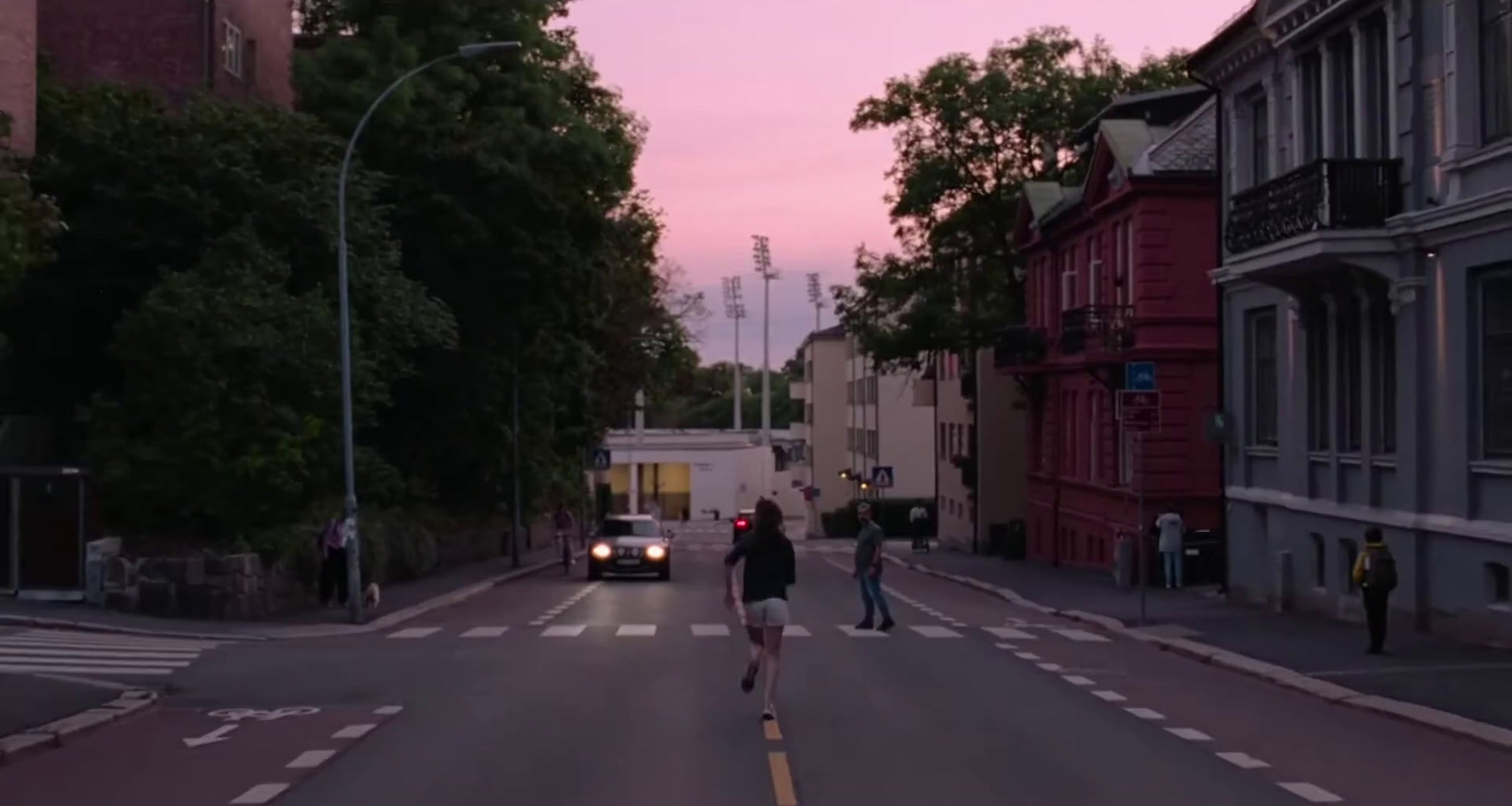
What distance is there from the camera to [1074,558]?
52938mm

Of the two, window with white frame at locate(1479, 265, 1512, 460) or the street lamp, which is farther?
the street lamp

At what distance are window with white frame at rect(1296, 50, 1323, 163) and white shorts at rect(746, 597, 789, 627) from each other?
15.9 m

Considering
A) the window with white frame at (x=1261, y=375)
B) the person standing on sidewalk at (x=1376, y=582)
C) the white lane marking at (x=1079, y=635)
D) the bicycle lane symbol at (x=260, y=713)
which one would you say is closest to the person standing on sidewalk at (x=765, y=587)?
the bicycle lane symbol at (x=260, y=713)

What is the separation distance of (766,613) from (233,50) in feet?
119

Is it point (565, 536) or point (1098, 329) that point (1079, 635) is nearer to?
point (1098, 329)

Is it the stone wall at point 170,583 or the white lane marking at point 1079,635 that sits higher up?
the stone wall at point 170,583

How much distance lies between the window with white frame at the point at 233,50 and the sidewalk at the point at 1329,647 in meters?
22.7

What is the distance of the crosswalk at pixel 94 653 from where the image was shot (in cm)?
2112

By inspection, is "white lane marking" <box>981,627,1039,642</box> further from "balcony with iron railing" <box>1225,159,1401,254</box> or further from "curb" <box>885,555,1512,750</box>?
"balcony with iron railing" <box>1225,159,1401,254</box>

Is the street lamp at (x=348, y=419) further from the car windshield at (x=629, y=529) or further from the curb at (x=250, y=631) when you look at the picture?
the car windshield at (x=629, y=529)

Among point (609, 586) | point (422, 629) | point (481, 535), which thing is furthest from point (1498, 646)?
point (481, 535)

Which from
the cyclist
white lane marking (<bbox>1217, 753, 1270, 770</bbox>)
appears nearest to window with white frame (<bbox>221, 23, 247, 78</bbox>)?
the cyclist

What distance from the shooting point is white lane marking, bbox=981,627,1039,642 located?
88.1ft

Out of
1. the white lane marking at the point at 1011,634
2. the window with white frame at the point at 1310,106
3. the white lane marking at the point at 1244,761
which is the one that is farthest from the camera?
the window with white frame at the point at 1310,106
